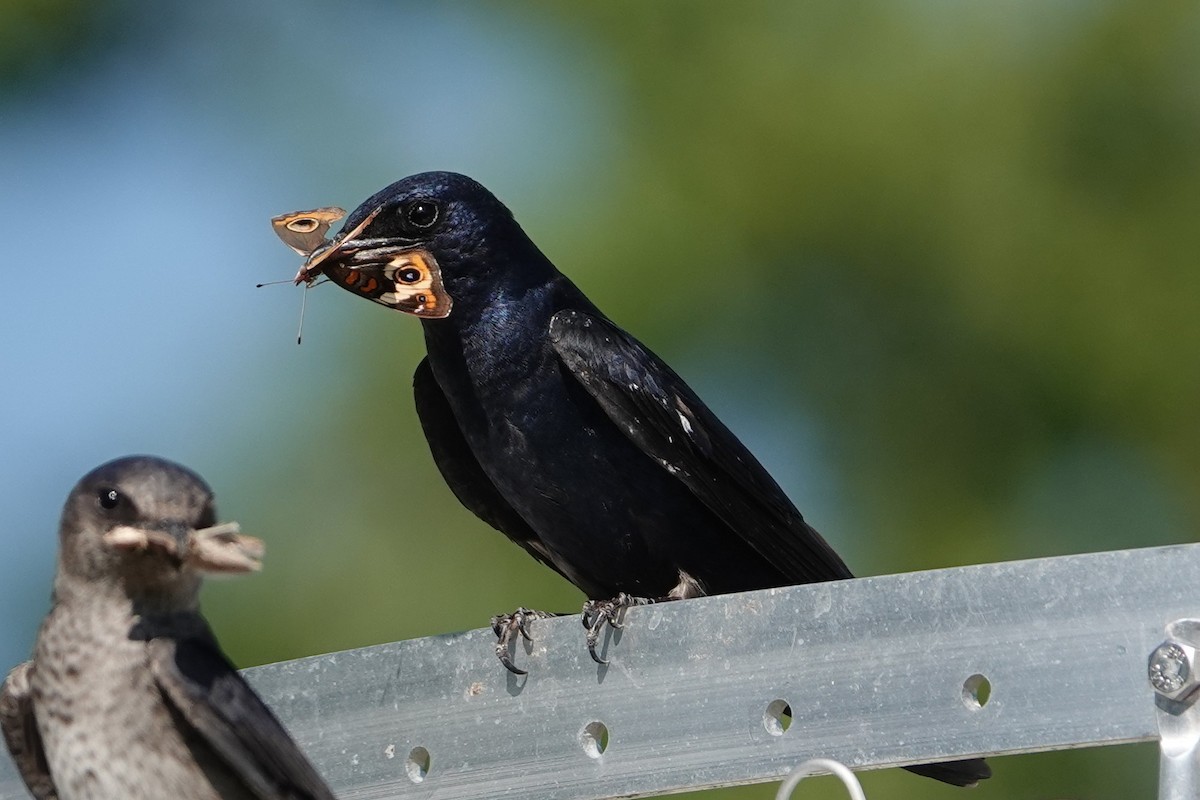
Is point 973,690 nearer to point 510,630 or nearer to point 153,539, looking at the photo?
point 153,539

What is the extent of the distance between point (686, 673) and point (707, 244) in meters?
4.97

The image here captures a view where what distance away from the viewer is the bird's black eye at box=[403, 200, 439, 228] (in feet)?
15.3

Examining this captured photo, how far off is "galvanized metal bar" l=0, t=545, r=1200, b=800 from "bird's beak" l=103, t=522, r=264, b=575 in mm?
671

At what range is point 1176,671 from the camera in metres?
2.26

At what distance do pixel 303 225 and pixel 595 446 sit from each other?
909mm

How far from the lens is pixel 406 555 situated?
709cm

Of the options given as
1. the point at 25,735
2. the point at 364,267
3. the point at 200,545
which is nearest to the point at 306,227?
the point at 364,267

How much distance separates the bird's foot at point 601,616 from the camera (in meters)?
3.01

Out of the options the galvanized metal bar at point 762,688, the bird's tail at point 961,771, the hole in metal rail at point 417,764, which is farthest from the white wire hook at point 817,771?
the bird's tail at point 961,771

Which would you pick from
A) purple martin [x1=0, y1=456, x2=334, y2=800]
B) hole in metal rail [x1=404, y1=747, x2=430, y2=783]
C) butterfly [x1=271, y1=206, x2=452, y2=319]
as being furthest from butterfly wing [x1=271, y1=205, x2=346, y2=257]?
purple martin [x1=0, y1=456, x2=334, y2=800]

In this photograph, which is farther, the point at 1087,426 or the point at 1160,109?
the point at 1160,109

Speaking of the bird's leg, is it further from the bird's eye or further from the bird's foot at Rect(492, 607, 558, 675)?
the bird's eye

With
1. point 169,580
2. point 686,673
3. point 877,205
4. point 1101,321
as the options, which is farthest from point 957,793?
point 169,580

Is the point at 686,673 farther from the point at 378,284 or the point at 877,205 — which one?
the point at 877,205
